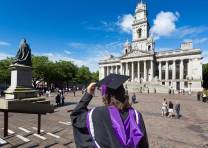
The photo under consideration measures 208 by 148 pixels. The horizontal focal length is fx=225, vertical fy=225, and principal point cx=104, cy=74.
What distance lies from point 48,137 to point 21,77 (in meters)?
12.4

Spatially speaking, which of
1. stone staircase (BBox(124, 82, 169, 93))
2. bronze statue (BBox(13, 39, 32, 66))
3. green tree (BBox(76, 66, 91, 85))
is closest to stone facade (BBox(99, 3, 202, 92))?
stone staircase (BBox(124, 82, 169, 93))

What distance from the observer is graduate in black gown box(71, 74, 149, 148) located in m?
2.97

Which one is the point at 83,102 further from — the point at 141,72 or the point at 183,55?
the point at 141,72

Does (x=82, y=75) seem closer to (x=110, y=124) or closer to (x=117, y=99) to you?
(x=117, y=99)

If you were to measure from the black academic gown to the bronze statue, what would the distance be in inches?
792

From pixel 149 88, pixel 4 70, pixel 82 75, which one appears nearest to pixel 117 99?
pixel 149 88

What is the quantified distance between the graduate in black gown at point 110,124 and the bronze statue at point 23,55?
20184mm

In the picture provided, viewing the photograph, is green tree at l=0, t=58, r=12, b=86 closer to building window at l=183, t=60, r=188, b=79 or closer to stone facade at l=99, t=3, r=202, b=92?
stone facade at l=99, t=3, r=202, b=92

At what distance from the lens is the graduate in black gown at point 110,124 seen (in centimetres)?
297

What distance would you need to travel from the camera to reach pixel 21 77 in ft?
70.2

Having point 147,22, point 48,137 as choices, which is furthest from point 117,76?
point 147,22

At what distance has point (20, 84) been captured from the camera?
2114cm

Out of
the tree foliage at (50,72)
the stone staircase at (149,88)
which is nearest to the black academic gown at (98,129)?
the tree foliage at (50,72)

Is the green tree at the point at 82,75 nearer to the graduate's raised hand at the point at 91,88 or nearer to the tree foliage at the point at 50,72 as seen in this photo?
the tree foliage at the point at 50,72
